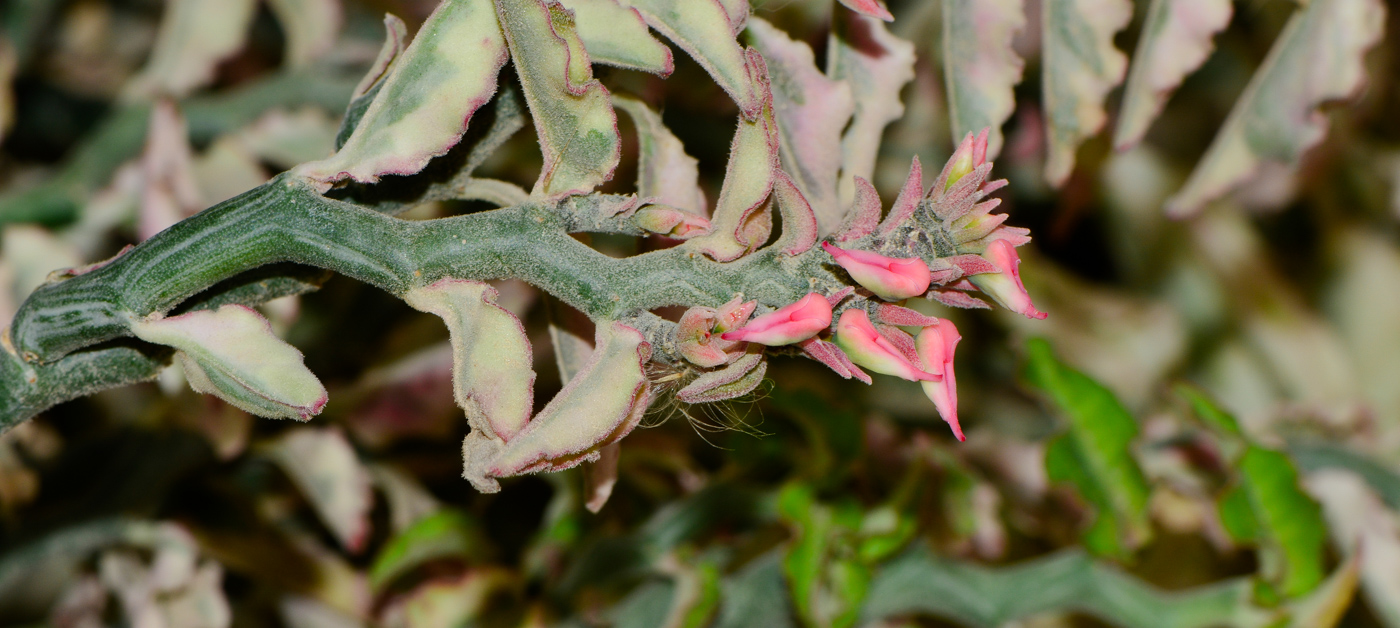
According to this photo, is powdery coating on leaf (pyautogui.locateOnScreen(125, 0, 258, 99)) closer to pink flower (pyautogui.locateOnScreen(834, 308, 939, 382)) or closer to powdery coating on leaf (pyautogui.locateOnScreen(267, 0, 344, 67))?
powdery coating on leaf (pyautogui.locateOnScreen(267, 0, 344, 67))

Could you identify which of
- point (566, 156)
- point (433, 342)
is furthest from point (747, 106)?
point (433, 342)

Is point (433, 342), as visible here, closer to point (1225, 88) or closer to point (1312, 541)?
point (1312, 541)

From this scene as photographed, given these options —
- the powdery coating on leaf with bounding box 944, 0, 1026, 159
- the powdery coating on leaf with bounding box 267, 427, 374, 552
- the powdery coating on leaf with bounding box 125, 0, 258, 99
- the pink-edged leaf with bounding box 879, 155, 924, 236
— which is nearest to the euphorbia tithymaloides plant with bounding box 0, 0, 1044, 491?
the pink-edged leaf with bounding box 879, 155, 924, 236

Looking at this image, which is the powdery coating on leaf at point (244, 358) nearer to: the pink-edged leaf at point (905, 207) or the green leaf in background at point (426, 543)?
the pink-edged leaf at point (905, 207)

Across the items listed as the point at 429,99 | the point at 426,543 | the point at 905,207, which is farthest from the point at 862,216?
the point at 426,543

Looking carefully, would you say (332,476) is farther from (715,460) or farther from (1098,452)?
(1098,452)

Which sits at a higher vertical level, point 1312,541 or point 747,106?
point 747,106
